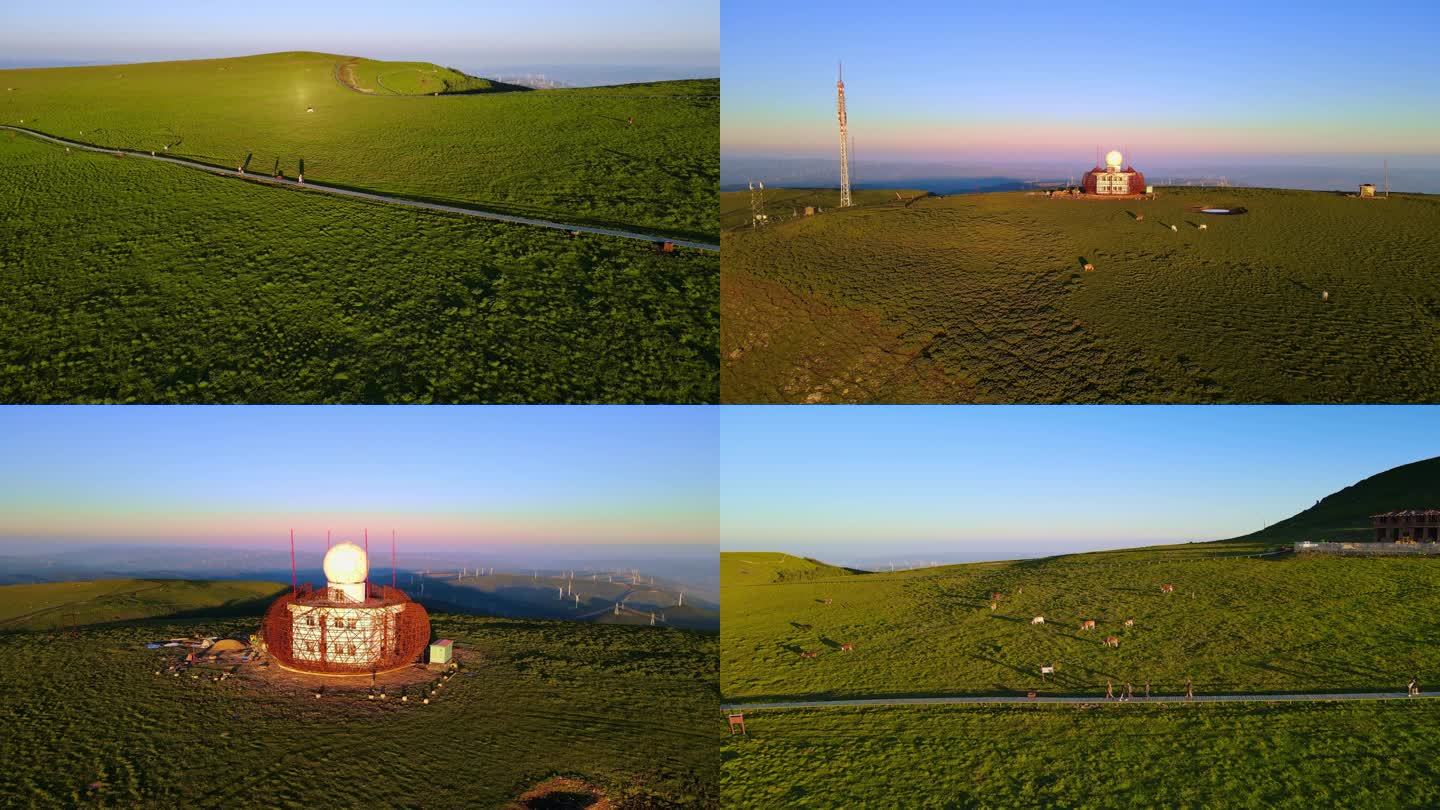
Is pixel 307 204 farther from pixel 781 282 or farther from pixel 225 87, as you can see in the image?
pixel 225 87

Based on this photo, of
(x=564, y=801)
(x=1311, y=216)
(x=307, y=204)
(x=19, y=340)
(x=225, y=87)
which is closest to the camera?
(x=564, y=801)

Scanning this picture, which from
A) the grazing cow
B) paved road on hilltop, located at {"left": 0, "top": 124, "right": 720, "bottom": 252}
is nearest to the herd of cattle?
the grazing cow

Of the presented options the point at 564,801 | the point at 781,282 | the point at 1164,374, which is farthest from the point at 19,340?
the point at 1164,374

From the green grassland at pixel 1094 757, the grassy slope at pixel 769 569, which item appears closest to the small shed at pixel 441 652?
the green grassland at pixel 1094 757

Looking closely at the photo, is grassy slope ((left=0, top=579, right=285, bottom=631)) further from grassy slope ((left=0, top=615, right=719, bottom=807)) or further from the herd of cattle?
the herd of cattle

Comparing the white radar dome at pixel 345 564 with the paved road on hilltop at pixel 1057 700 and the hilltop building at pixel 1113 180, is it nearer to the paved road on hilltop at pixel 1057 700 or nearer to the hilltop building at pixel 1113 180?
the paved road on hilltop at pixel 1057 700

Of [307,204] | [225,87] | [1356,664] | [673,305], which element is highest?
[225,87]
